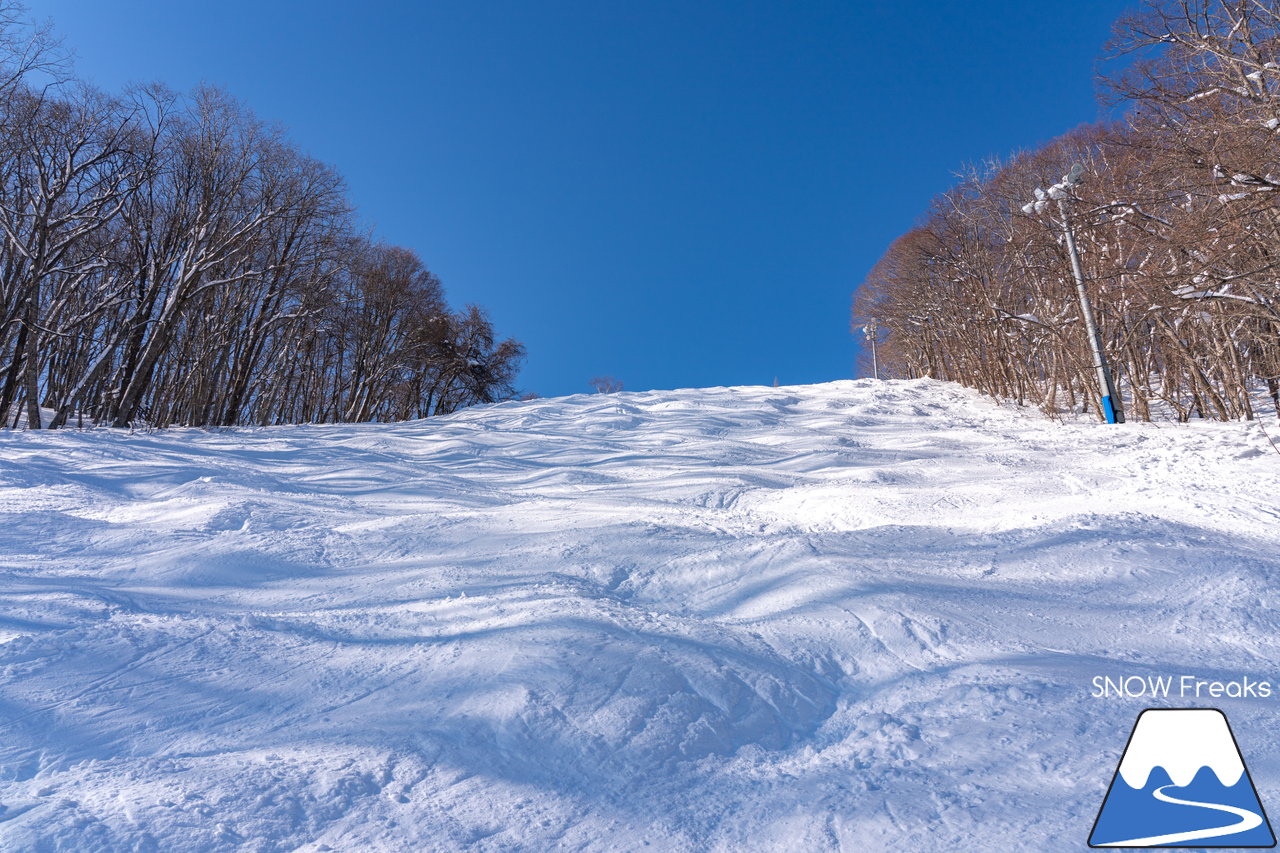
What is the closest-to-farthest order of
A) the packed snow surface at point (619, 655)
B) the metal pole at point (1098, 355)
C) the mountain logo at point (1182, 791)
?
1. the mountain logo at point (1182, 791)
2. the packed snow surface at point (619, 655)
3. the metal pole at point (1098, 355)

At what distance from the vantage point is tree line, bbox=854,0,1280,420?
6418 millimetres

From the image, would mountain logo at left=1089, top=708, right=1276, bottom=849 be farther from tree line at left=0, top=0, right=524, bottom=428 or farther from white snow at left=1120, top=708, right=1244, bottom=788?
tree line at left=0, top=0, right=524, bottom=428

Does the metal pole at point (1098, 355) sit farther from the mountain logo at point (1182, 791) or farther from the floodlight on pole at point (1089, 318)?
the mountain logo at point (1182, 791)

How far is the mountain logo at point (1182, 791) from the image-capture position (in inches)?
64.1

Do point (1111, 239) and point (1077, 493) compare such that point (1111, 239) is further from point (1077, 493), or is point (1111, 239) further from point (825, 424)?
point (1077, 493)

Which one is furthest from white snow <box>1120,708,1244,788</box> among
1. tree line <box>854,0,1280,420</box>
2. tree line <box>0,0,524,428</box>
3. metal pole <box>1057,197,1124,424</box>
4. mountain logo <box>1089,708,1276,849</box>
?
tree line <box>0,0,524,428</box>

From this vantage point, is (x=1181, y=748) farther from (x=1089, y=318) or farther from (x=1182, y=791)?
(x=1089, y=318)

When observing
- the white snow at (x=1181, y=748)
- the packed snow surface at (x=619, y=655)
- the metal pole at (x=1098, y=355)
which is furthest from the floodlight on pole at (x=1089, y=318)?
the white snow at (x=1181, y=748)

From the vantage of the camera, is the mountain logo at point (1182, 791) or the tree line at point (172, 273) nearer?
the mountain logo at point (1182, 791)

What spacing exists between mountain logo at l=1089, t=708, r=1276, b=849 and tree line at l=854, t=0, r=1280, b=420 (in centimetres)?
625

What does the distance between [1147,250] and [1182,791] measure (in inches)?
459

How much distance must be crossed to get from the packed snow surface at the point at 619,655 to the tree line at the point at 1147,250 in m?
3.11

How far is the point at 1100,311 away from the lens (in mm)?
10953

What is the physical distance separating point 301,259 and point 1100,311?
19.8 meters
